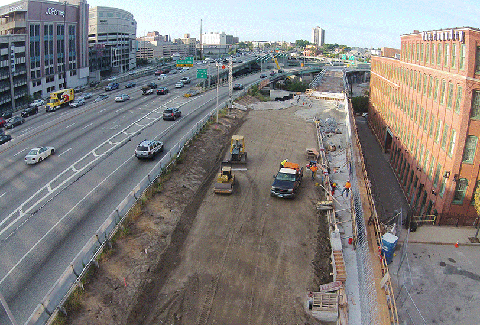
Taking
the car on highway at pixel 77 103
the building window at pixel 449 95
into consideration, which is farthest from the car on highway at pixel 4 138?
the building window at pixel 449 95

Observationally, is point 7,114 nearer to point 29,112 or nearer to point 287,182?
point 29,112

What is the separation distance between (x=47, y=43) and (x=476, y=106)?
8962cm

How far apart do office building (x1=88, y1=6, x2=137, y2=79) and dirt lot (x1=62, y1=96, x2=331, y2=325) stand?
102 meters

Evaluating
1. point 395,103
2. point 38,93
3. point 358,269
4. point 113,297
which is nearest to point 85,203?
point 113,297

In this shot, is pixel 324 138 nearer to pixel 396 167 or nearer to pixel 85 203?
pixel 396 167

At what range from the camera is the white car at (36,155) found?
116ft

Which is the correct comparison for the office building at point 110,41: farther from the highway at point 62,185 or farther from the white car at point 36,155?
the white car at point 36,155

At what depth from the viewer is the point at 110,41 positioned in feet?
452

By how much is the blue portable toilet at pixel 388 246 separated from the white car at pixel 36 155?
30.2 meters

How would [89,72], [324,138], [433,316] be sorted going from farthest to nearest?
[89,72], [324,138], [433,316]

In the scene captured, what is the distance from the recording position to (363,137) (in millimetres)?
66312

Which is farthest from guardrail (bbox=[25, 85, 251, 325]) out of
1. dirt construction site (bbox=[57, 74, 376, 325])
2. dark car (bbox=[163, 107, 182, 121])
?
dark car (bbox=[163, 107, 182, 121])

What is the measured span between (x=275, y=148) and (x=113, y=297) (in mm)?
28282

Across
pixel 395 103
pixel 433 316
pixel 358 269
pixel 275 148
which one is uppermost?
pixel 395 103
